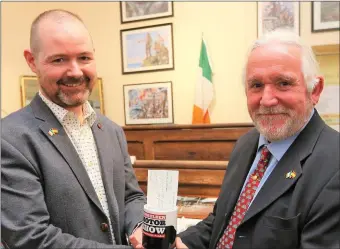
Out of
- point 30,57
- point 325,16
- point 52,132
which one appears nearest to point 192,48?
point 325,16

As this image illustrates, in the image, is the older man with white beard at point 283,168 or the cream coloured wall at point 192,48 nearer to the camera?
the older man with white beard at point 283,168

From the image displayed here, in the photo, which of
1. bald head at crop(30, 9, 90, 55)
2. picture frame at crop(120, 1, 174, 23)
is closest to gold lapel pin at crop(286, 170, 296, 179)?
bald head at crop(30, 9, 90, 55)

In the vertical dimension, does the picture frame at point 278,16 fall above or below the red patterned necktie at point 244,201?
above

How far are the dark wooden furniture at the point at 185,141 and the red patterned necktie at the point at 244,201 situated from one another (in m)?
2.12

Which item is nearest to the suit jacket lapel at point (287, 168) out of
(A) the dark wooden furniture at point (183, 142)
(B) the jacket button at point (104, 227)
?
(B) the jacket button at point (104, 227)

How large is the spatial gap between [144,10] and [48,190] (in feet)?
12.7

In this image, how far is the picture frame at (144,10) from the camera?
14.6ft

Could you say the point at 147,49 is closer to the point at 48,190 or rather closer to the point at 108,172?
the point at 108,172

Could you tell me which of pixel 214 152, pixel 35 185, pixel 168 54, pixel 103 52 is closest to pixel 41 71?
pixel 35 185

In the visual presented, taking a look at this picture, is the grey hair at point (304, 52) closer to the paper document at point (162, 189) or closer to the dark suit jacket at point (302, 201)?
the dark suit jacket at point (302, 201)

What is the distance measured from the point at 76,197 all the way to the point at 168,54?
3.49 m

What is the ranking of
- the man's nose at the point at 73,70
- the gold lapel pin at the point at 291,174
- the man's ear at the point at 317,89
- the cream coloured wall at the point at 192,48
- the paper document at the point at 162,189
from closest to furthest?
the paper document at the point at 162,189 < the gold lapel pin at the point at 291,174 < the man's ear at the point at 317,89 < the man's nose at the point at 73,70 < the cream coloured wall at the point at 192,48

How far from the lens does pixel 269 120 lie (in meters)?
1.18

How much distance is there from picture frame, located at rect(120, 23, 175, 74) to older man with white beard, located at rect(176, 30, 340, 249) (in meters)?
3.36
